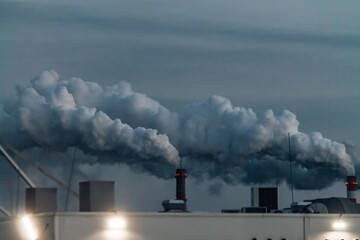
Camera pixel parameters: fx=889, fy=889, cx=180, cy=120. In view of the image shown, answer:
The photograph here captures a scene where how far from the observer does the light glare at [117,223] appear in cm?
4144

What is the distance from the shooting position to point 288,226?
46688 millimetres

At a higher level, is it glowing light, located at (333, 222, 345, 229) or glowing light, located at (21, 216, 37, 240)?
glowing light, located at (333, 222, 345, 229)

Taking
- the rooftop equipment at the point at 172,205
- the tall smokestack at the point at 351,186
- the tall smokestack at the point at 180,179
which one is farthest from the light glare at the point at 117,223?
the tall smokestack at the point at 351,186

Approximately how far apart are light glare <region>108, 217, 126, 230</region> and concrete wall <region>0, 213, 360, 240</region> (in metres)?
0.05

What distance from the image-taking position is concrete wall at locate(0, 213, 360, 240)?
133 ft

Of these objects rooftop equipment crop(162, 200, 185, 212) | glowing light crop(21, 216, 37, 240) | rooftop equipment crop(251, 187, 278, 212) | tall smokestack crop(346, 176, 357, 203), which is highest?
tall smokestack crop(346, 176, 357, 203)

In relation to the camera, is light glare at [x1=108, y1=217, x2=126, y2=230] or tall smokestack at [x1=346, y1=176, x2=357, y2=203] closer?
light glare at [x1=108, y1=217, x2=126, y2=230]

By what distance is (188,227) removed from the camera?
144 ft

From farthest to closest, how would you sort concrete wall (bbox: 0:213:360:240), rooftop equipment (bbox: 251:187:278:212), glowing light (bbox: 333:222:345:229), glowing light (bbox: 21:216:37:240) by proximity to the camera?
rooftop equipment (bbox: 251:187:278:212), glowing light (bbox: 333:222:345:229), glowing light (bbox: 21:216:37:240), concrete wall (bbox: 0:213:360:240)

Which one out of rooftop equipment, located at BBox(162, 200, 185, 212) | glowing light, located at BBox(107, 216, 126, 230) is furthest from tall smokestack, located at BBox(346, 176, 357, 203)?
glowing light, located at BBox(107, 216, 126, 230)

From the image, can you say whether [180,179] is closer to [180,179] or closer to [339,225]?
[180,179]

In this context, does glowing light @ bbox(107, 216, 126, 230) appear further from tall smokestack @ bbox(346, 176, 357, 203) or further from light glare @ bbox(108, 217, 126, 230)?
tall smokestack @ bbox(346, 176, 357, 203)

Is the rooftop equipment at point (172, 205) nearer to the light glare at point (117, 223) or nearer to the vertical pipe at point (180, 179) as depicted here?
the light glare at point (117, 223)

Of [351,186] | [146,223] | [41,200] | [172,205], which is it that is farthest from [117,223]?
[351,186]
